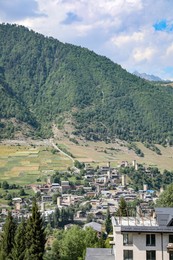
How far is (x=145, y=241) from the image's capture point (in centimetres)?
4303

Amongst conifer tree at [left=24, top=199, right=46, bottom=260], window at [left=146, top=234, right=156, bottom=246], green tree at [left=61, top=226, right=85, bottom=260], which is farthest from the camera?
green tree at [left=61, top=226, right=85, bottom=260]

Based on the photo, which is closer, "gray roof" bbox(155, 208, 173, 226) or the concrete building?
the concrete building

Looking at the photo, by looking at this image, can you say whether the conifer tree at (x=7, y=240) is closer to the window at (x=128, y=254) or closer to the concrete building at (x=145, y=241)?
the concrete building at (x=145, y=241)

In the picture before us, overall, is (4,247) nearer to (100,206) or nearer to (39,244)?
(39,244)

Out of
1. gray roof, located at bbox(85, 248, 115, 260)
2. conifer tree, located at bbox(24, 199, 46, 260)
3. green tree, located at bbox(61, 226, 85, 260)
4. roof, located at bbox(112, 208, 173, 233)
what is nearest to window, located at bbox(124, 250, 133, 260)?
roof, located at bbox(112, 208, 173, 233)

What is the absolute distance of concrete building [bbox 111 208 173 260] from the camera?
42.6m

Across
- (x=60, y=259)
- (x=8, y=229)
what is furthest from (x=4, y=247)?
(x=60, y=259)

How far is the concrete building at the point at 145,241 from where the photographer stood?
42.6 metres

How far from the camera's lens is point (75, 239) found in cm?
7312

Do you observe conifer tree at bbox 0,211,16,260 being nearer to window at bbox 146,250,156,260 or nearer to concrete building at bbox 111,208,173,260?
concrete building at bbox 111,208,173,260

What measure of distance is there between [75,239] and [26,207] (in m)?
104

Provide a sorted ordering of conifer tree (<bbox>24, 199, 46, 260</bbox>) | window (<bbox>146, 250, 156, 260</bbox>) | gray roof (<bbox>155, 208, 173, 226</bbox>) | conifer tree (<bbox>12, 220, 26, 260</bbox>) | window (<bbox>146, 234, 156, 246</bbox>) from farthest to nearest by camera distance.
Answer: conifer tree (<bbox>12, 220, 26, 260</bbox>)
conifer tree (<bbox>24, 199, 46, 260</bbox>)
gray roof (<bbox>155, 208, 173, 226</bbox>)
window (<bbox>146, 234, 156, 246</bbox>)
window (<bbox>146, 250, 156, 260</bbox>)

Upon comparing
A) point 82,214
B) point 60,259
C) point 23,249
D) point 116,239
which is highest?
point 116,239

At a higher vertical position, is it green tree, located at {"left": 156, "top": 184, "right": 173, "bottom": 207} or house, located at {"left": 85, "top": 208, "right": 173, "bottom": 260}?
house, located at {"left": 85, "top": 208, "right": 173, "bottom": 260}
